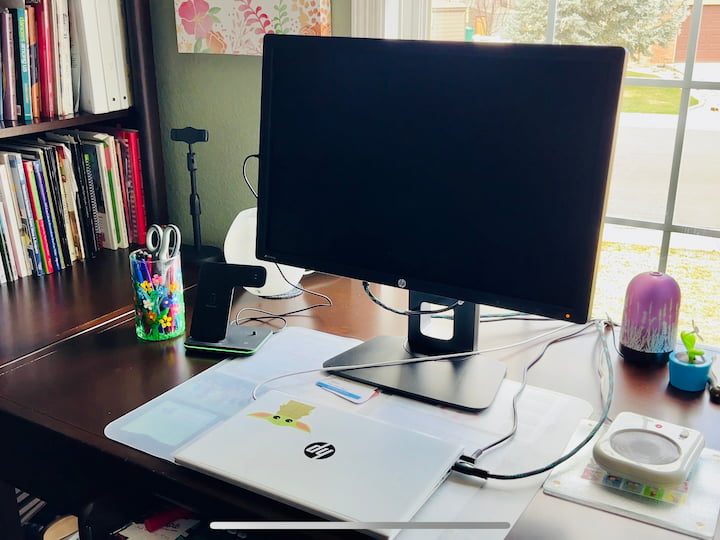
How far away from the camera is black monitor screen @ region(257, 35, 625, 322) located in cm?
93

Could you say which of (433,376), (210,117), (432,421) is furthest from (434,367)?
(210,117)

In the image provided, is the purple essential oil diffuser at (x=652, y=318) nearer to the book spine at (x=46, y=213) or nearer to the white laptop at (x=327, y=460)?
the white laptop at (x=327, y=460)

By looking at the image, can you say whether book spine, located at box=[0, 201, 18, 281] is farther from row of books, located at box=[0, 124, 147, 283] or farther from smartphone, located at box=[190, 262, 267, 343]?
smartphone, located at box=[190, 262, 267, 343]

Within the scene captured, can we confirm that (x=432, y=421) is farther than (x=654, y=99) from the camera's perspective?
No

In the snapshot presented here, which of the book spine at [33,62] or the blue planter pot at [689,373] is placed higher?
the book spine at [33,62]

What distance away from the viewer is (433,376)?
110 centimetres

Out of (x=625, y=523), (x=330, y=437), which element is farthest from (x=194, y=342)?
(x=625, y=523)

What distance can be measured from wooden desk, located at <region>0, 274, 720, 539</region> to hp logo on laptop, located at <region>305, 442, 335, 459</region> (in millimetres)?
79

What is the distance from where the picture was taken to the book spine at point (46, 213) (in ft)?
5.28

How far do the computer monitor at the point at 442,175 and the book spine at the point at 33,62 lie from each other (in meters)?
0.71

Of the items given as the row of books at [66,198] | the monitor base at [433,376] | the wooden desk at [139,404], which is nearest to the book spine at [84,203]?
the row of books at [66,198]

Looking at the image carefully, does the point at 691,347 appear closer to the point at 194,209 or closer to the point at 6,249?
the point at 194,209

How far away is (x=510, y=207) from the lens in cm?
98

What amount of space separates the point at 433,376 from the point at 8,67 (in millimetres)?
1097
